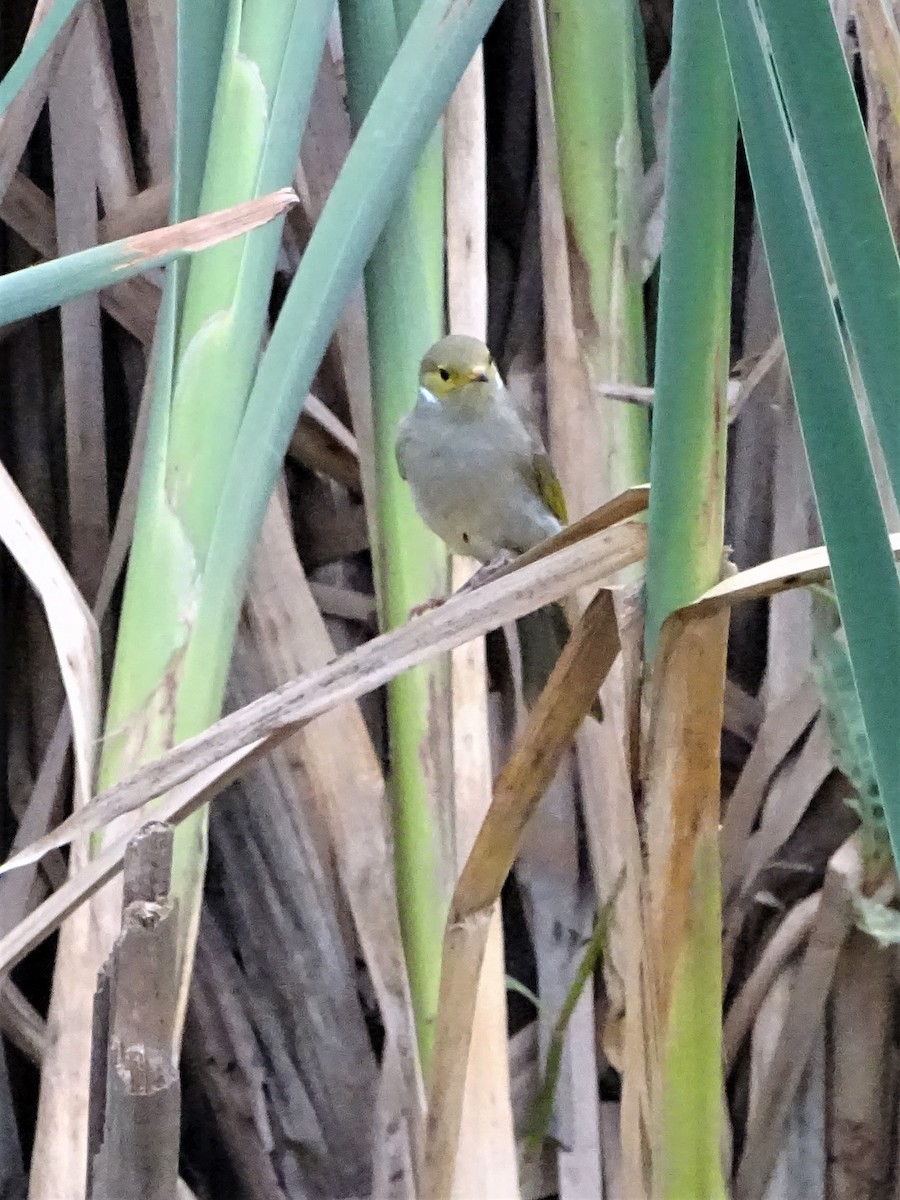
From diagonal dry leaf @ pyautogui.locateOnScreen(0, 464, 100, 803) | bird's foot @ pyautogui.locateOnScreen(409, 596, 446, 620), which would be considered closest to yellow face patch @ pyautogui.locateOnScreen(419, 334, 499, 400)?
bird's foot @ pyautogui.locateOnScreen(409, 596, 446, 620)

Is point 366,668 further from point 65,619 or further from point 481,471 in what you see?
point 481,471

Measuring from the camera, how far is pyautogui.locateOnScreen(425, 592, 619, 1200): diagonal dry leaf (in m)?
0.46

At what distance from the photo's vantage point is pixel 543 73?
0.85 m

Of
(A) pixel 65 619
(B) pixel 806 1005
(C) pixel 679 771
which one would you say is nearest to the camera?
(C) pixel 679 771

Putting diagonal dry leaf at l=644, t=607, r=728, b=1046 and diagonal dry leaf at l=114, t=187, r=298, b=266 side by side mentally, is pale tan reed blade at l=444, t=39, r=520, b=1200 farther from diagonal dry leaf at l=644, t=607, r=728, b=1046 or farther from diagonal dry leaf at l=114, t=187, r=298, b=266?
diagonal dry leaf at l=114, t=187, r=298, b=266

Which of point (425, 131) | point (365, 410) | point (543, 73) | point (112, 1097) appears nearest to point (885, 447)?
point (112, 1097)

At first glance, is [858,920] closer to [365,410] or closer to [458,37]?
[365,410]

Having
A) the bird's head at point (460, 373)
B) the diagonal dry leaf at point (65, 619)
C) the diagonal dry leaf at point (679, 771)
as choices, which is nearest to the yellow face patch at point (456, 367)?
the bird's head at point (460, 373)

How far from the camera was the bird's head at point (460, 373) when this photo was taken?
755 millimetres

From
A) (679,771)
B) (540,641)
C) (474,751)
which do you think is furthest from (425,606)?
(679,771)

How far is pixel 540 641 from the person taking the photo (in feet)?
2.87

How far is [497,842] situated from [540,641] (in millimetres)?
413

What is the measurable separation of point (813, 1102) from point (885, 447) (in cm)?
61

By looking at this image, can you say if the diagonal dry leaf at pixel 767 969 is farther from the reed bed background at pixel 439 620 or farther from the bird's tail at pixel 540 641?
the bird's tail at pixel 540 641
